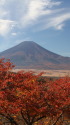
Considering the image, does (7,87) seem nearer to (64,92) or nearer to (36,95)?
(36,95)

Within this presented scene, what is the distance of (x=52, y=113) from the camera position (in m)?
8.49

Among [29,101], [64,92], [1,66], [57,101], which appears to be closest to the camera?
[29,101]

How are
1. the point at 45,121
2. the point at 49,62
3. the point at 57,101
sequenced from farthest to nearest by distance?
the point at 49,62 < the point at 45,121 < the point at 57,101

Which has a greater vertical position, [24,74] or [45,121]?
[24,74]

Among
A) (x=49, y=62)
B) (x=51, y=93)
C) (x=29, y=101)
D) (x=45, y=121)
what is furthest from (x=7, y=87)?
(x=49, y=62)

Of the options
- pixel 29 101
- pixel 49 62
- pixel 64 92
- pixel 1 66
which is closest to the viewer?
pixel 29 101

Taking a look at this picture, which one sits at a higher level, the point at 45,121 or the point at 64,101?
the point at 64,101

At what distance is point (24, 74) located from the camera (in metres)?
10.5

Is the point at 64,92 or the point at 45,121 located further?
the point at 45,121

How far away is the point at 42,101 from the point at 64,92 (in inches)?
68.3

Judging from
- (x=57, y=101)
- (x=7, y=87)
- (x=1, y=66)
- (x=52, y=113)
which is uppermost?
(x=1, y=66)

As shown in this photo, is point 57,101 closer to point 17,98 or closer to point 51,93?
point 51,93

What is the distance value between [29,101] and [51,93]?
125 centimetres

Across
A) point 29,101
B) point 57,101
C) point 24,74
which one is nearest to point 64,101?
point 57,101
